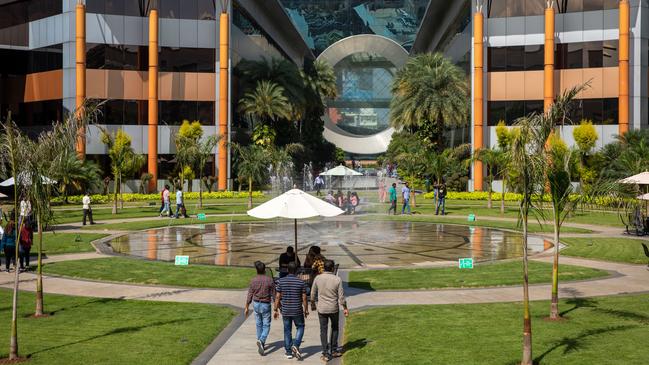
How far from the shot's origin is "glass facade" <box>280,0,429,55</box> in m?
149

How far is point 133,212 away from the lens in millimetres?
43031

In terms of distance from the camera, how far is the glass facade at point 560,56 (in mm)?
57219

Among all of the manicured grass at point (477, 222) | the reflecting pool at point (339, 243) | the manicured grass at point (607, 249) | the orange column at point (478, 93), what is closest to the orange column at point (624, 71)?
the orange column at point (478, 93)

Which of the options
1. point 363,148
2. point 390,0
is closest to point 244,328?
point 363,148

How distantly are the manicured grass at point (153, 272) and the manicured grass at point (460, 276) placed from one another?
11.2 ft

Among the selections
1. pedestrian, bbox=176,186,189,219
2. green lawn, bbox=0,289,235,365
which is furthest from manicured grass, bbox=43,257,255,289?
pedestrian, bbox=176,186,189,219

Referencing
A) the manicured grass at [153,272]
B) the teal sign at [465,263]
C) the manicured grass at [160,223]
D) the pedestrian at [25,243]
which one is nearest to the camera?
the manicured grass at [153,272]

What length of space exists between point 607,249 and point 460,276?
9.27m

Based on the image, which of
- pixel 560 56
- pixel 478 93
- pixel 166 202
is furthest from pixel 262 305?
pixel 560 56

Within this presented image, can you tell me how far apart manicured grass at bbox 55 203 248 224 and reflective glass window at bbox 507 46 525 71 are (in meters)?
27.5

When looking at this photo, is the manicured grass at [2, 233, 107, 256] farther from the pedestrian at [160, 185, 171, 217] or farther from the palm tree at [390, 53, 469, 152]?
the palm tree at [390, 53, 469, 152]

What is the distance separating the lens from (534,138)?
12641 millimetres

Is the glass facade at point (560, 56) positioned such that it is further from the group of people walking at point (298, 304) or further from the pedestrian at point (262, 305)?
the pedestrian at point (262, 305)

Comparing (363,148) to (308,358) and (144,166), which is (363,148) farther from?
(308,358)
